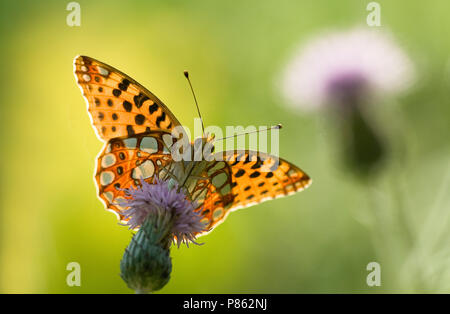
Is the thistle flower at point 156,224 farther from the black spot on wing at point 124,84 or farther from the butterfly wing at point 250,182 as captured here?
the black spot on wing at point 124,84

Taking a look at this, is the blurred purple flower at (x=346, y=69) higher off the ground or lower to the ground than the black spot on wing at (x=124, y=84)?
higher

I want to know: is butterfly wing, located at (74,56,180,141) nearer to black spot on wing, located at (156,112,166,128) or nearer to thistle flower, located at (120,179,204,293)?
black spot on wing, located at (156,112,166,128)

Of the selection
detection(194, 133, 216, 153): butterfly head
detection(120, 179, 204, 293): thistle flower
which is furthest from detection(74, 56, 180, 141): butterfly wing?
detection(120, 179, 204, 293): thistle flower

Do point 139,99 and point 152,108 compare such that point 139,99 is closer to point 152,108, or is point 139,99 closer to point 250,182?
point 152,108

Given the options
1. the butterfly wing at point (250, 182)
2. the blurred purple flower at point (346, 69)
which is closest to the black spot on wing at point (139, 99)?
the butterfly wing at point (250, 182)

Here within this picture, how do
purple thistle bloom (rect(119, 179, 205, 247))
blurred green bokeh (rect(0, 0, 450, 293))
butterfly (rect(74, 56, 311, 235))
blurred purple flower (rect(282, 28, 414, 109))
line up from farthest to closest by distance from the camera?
blurred purple flower (rect(282, 28, 414, 109)), blurred green bokeh (rect(0, 0, 450, 293)), butterfly (rect(74, 56, 311, 235)), purple thistle bloom (rect(119, 179, 205, 247))

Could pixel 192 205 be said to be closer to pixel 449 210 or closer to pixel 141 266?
pixel 141 266
